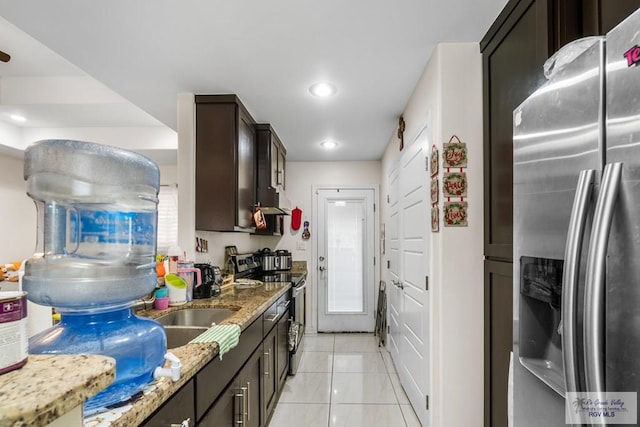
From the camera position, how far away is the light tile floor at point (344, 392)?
8.75 ft

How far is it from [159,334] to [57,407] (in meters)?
0.51

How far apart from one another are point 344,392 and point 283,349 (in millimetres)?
666

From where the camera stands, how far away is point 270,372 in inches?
102

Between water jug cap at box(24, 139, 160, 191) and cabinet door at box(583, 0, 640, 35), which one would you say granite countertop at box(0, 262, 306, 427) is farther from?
cabinet door at box(583, 0, 640, 35)

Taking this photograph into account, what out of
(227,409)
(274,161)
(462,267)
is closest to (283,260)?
(274,161)

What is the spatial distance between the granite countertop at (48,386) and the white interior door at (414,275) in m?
1.97

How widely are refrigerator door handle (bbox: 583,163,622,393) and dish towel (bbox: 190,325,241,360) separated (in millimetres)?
1187

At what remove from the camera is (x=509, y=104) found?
5.43 feet

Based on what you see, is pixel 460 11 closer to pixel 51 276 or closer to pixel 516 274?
pixel 516 274

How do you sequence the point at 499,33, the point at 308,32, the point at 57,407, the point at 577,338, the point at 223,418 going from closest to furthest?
the point at 57,407
the point at 577,338
the point at 223,418
the point at 499,33
the point at 308,32

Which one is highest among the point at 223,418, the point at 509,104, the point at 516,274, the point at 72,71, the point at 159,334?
the point at 72,71

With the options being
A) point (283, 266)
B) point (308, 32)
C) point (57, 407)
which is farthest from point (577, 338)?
point (283, 266)

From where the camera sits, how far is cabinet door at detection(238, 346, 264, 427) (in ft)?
6.32

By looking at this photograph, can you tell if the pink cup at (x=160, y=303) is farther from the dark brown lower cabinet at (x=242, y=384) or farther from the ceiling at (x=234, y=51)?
the ceiling at (x=234, y=51)
